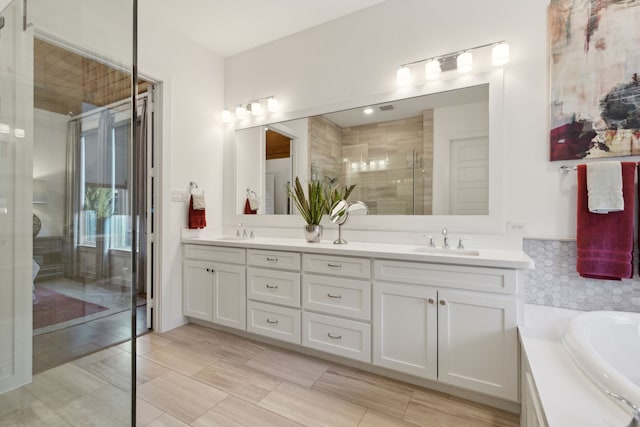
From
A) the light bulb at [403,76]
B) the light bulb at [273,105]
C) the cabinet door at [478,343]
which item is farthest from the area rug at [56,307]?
the light bulb at [403,76]

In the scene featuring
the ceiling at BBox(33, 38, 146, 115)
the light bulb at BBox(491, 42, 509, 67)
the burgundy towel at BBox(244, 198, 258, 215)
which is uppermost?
Answer: the light bulb at BBox(491, 42, 509, 67)

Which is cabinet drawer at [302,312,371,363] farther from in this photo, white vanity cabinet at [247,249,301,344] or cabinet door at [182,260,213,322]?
cabinet door at [182,260,213,322]

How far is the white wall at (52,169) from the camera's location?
4.89 feet

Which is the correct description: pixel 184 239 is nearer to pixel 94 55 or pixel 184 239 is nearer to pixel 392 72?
pixel 94 55

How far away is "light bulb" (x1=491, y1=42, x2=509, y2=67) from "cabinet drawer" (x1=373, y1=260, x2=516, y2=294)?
1.41 metres

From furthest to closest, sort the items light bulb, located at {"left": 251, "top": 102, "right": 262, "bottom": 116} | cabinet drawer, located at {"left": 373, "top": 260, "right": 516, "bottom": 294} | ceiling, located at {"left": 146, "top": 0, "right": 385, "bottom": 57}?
light bulb, located at {"left": 251, "top": 102, "right": 262, "bottom": 116} < ceiling, located at {"left": 146, "top": 0, "right": 385, "bottom": 57} < cabinet drawer, located at {"left": 373, "top": 260, "right": 516, "bottom": 294}

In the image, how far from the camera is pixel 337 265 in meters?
2.08

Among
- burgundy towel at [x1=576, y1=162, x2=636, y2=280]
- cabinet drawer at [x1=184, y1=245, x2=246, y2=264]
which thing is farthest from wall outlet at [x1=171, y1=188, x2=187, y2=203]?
burgundy towel at [x1=576, y1=162, x2=636, y2=280]

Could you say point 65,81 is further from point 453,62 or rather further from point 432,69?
point 453,62

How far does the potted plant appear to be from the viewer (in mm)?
Result: 2484

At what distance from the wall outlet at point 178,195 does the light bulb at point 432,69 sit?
239cm

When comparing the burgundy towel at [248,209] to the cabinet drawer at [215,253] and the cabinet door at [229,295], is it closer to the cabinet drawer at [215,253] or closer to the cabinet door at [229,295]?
the cabinet drawer at [215,253]

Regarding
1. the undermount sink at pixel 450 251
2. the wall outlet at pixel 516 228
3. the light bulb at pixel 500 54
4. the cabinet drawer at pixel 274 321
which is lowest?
the cabinet drawer at pixel 274 321

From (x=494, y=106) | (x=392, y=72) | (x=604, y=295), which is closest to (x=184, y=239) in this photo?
(x=392, y=72)
